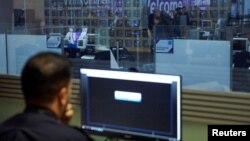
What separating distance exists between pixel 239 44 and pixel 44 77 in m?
2.39

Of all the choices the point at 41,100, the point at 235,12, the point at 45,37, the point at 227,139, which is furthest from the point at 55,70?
the point at 235,12

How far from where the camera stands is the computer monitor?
7.77 ft

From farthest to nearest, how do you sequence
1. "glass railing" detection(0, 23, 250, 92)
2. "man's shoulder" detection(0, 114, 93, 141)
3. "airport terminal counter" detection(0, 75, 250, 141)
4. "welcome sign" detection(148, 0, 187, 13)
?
"welcome sign" detection(148, 0, 187, 13) → "glass railing" detection(0, 23, 250, 92) → "airport terminal counter" detection(0, 75, 250, 141) → "man's shoulder" detection(0, 114, 93, 141)

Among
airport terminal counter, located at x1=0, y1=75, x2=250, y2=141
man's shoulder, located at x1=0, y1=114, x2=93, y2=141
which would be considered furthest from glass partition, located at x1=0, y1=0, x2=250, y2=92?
man's shoulder, located at x1=0, y1=114, x2=93, y2=141

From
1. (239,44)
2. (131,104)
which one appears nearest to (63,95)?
(131,104)

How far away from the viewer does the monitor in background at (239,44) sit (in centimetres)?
352

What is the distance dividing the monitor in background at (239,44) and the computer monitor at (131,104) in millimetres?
1267

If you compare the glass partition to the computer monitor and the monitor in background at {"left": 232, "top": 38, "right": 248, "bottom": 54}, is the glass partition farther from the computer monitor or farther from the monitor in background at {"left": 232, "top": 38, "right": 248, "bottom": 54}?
the computer monitor

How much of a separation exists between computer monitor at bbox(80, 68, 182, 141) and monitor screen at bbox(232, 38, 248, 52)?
1.30m

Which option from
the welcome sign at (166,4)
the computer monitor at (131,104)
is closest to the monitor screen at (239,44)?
the computer monitor at (131,104)

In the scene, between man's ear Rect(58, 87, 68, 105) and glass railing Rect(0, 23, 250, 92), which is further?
glass railing Rect(0, 23, 250, 92)

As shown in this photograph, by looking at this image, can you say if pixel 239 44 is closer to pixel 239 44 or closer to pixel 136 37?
pixel 239 44

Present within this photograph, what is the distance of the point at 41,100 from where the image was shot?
1.59 metres

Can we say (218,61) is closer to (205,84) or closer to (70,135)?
(205,84)
